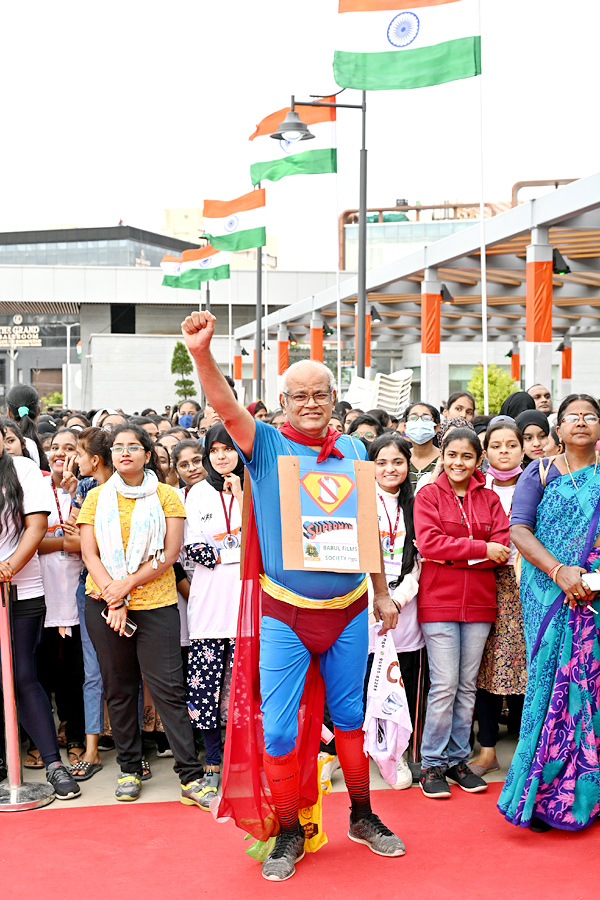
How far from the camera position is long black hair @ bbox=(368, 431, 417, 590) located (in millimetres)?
5227

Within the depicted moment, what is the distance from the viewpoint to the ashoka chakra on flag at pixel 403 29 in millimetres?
10820

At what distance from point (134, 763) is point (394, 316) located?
24774mm

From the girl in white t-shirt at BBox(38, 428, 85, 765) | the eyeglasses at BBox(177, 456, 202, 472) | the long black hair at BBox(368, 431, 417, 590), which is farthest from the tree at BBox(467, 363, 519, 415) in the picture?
the girl in white t-shirt at BBox(38, 428, 85, 765)

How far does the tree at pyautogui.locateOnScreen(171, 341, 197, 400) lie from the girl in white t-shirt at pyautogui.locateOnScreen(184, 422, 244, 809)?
4061 cm

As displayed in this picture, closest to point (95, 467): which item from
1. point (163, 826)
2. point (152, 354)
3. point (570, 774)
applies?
point (163, 826)

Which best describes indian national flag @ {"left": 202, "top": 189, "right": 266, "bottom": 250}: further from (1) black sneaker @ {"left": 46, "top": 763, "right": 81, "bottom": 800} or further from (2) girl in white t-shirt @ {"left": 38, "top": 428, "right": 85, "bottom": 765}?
(1) black sneaker @ {"left": 46, "top": 763, "right": 81, "bottom": 800}

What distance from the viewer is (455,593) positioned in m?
4.97

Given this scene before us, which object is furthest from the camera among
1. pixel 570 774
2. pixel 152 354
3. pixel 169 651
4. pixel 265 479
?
pixel 152 354

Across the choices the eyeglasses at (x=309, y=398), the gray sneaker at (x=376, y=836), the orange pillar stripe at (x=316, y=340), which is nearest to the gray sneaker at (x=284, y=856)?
the gray sneaker at (x=376, y=836)

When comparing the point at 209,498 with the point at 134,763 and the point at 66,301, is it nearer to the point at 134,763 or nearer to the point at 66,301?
the point at 134,763

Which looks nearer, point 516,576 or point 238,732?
point 238,732

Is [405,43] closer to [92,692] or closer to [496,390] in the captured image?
[92,692]

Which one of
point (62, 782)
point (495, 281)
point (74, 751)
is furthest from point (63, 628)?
point (495, 281)

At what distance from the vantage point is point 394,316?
28781mm
